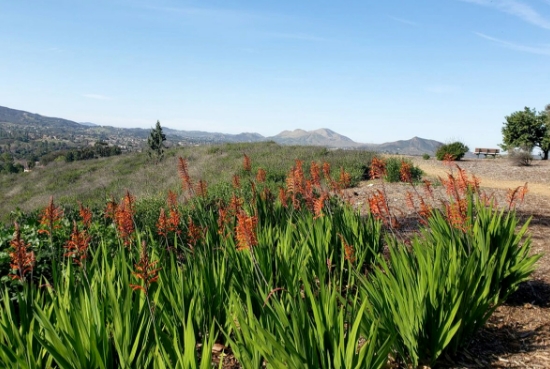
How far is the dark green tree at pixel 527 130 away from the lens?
3347 cm

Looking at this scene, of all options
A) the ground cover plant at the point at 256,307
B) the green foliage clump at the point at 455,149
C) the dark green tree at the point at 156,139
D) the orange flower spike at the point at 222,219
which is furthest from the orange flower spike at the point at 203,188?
the dark green tree at the point at 156,139

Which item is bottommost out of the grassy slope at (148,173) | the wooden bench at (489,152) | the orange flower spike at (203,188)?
the grassy slope at (148,173)

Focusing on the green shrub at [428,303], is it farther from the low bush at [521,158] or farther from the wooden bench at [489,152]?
the wooden bench at [489,152]

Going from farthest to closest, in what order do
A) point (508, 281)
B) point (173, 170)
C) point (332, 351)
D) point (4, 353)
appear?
point (173, 170)
point (508, 281)
point (332, 351)
point (4, 353)

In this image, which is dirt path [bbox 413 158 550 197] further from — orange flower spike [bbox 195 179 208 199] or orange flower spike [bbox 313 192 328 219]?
orange flower spike [bbox 313 192 328 219]

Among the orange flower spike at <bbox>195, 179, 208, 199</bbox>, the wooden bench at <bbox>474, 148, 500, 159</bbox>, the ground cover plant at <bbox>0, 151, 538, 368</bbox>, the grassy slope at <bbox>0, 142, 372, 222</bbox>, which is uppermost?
the wooden bench at <bbox>474, 148, 500, 159</bbox>

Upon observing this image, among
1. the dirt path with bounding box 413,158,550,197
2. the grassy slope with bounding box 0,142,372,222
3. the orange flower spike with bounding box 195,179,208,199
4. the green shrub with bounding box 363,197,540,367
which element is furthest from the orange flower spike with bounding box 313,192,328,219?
the dirt path with bounding box 413,158,550,197

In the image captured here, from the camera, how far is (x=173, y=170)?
29125mm

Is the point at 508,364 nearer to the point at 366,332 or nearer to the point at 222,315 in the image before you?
the point at 366,332

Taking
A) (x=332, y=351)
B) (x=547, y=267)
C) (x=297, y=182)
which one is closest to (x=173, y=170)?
(x=297, y=182)

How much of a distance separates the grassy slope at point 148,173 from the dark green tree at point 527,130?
18391 millimetres

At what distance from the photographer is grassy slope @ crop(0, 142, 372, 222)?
64.5ft

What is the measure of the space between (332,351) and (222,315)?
1.24 m

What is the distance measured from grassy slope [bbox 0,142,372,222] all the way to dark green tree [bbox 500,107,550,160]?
18391 mm
